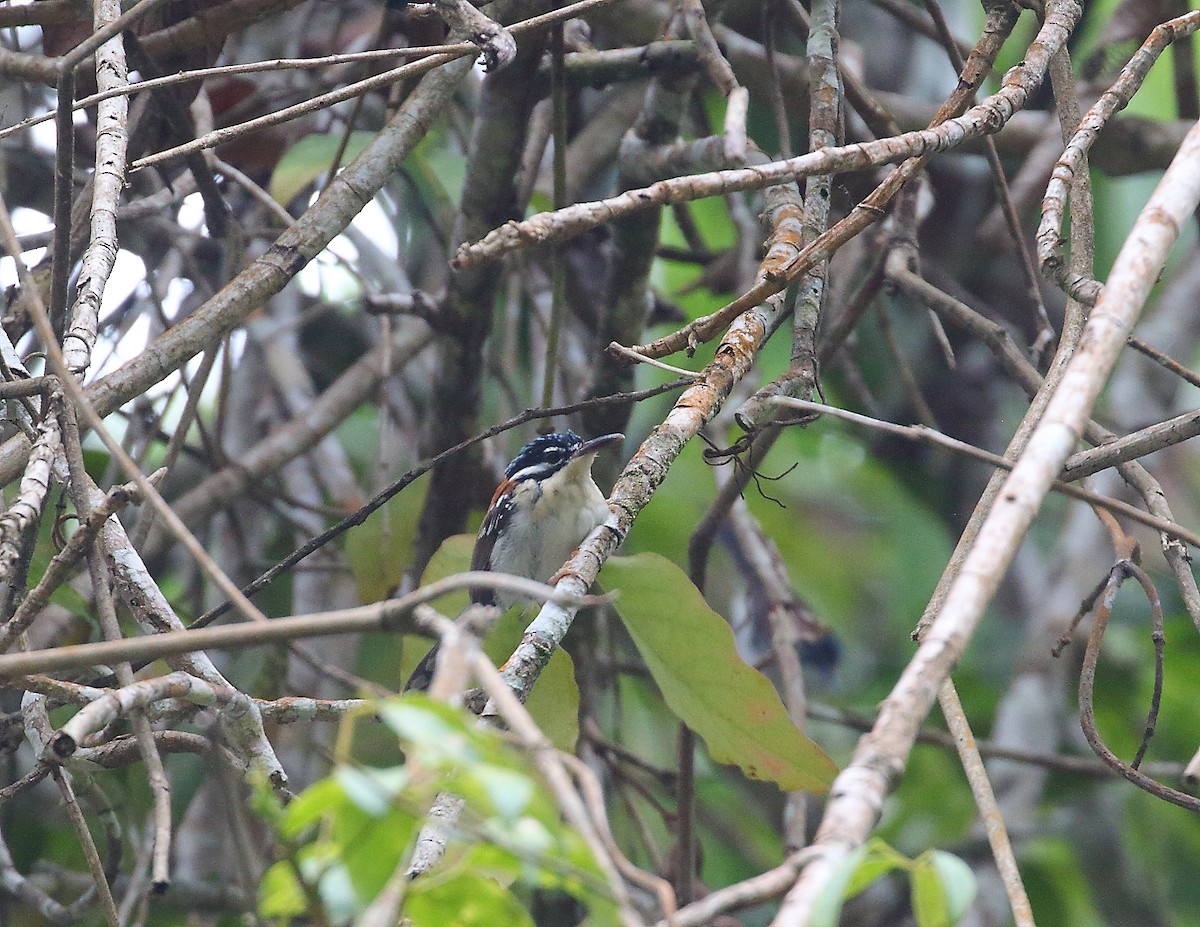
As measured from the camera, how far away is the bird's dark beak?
4.38 m

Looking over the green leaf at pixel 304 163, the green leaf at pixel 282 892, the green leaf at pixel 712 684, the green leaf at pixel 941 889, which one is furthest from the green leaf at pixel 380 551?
the green leaf at pixel 941 889

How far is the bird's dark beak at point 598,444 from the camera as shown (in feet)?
14.4

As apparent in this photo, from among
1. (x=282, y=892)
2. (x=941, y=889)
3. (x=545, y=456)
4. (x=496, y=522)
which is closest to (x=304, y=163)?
(x=545, y=456)

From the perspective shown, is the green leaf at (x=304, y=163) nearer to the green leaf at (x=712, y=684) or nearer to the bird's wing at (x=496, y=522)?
the bird's wing at (x=496, y=522)

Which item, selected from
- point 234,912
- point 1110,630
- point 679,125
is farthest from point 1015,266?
point 234,912

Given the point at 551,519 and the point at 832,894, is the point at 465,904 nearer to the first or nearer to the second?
the point at 832,894

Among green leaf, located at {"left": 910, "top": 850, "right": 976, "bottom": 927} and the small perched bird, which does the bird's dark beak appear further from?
green leaf, located at {"left": 910, "top": 850, "right": 976, "bottom": 927}

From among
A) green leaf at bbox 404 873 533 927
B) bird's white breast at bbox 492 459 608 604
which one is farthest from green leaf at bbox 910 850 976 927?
bird's white breast at bbox 492 459 608 604

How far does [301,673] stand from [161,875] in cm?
399

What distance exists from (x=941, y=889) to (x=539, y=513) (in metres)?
4.06

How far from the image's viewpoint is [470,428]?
465cm

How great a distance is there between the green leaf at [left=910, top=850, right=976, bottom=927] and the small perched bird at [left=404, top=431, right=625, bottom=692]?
12.1ft

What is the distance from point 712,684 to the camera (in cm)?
284

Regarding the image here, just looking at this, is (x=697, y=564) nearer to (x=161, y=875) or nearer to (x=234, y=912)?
(x=234, y=912)
